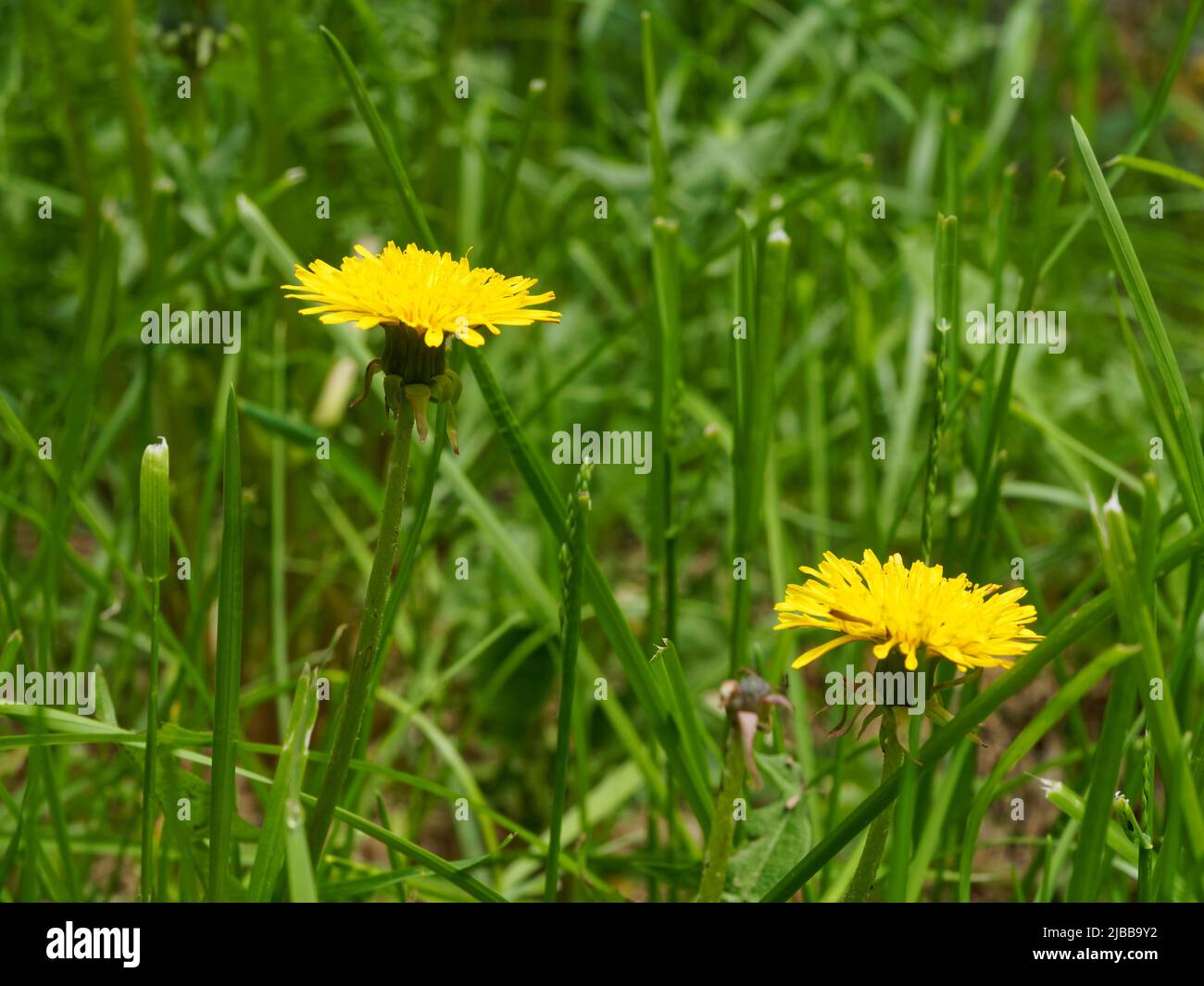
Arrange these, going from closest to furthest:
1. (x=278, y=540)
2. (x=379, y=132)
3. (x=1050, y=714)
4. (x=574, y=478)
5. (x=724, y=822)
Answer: (x=1050, y=714) → (x=724, y=822) → (x=379, y=132) → (x=278, y=540) → (x=574, y=478)

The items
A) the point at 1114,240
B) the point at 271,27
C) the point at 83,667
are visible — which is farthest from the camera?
the point at 271,27

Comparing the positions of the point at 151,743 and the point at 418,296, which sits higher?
the point at 418,296

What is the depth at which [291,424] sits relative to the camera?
87 centimetres

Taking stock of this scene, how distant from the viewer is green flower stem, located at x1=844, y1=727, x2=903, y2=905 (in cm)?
53

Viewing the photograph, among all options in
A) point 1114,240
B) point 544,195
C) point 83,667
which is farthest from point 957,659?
point 544,195

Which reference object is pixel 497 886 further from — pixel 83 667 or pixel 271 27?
pixel 271 27

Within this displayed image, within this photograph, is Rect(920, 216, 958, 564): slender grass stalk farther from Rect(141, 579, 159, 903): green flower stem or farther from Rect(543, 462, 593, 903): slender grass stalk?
Rect(141, 579, 159, 903): green flower stem

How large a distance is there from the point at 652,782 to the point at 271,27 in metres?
0.87

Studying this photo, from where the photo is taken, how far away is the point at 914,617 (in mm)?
494

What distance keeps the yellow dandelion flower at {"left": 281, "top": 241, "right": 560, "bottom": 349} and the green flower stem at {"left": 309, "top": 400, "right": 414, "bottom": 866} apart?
1.7 inches

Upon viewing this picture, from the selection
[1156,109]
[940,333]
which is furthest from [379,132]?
[1156,109]

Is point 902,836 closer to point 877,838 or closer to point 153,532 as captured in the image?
point 877,838

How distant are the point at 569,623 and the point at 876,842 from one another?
0.17 meters
